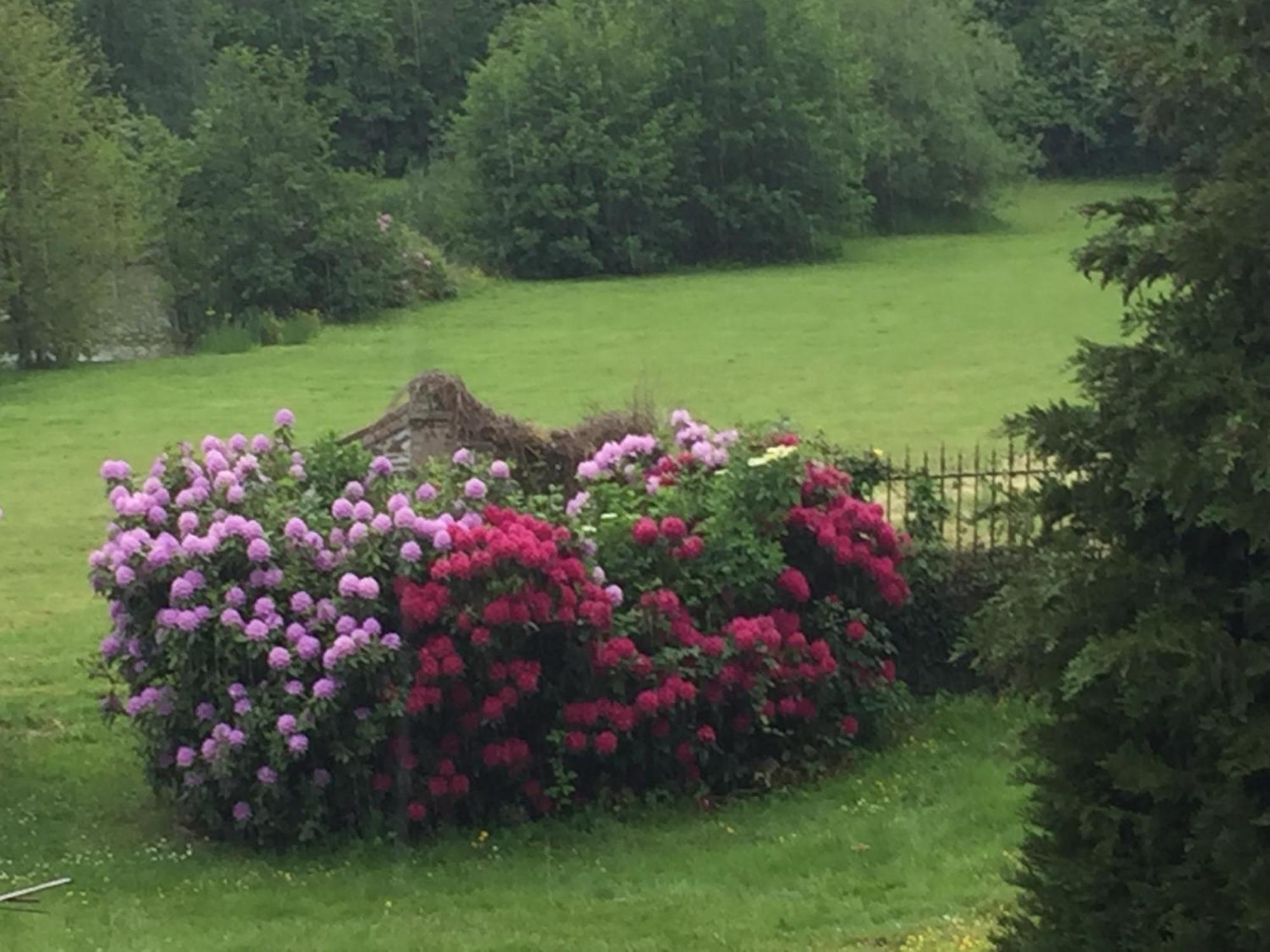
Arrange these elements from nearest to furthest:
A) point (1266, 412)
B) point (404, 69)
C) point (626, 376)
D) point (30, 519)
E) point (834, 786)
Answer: point (1266, 412)
point (834, 786)
point (30, 519)
point (626, 376)
point (404, 69)

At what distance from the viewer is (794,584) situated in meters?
9.55

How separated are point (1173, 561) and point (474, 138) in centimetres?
4732

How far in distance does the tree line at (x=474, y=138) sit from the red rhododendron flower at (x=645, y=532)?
23933 millimetres

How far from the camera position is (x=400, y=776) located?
8688mm

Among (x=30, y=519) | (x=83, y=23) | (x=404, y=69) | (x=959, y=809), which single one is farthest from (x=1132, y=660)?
(x=404, y=69)

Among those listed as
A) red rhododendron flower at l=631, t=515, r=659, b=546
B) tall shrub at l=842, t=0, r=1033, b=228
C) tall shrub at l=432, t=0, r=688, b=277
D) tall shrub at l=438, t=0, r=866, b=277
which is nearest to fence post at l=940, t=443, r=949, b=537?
red rhododendron flower at l=631, t=515, r=659, b=546

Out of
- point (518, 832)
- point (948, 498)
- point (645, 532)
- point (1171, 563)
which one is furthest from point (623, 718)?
point (1171, 563)

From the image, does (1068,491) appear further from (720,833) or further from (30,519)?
(30,519)

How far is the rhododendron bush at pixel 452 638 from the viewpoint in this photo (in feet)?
27.9

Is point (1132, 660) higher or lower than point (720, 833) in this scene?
higher

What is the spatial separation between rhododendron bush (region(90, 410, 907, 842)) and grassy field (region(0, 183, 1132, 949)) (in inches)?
A: 12.6

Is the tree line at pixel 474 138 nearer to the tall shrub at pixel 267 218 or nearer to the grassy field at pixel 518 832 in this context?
the tall shrub at pixel 267 218

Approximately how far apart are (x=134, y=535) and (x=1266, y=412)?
20.3ft

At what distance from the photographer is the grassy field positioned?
7.14 meters
